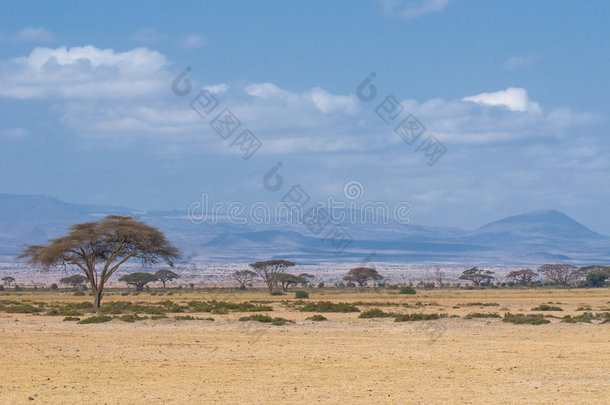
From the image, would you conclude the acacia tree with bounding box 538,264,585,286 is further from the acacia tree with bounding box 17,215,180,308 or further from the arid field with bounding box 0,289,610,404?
the arid field with bounding box 0,289,610,404

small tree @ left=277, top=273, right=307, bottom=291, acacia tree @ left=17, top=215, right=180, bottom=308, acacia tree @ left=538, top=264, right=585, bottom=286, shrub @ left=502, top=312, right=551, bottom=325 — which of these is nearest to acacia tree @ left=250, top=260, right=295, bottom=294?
small tree @ left=277, top=273, right=307, bottom=291

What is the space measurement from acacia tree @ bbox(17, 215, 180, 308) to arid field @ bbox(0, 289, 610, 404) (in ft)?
43.5

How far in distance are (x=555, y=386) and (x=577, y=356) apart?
5538 mm

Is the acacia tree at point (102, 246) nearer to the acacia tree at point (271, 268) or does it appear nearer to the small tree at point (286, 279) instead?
the acacia tree at point (271, 268)

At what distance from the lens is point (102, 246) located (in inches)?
1881

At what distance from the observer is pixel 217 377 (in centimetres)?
1775

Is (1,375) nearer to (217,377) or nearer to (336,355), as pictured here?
(217,377)

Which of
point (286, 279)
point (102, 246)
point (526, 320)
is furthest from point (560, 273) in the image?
point (526, 320)

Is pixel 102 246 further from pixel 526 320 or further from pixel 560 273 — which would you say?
pixel 560 273

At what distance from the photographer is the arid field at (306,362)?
1539 centimetres

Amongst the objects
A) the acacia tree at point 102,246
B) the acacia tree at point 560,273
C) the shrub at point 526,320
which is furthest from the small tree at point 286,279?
the shrub at point 526,320

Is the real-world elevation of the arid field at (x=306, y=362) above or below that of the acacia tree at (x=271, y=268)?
below

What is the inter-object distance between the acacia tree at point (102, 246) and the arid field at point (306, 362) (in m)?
13.3

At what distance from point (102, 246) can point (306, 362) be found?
29771 millimetres
